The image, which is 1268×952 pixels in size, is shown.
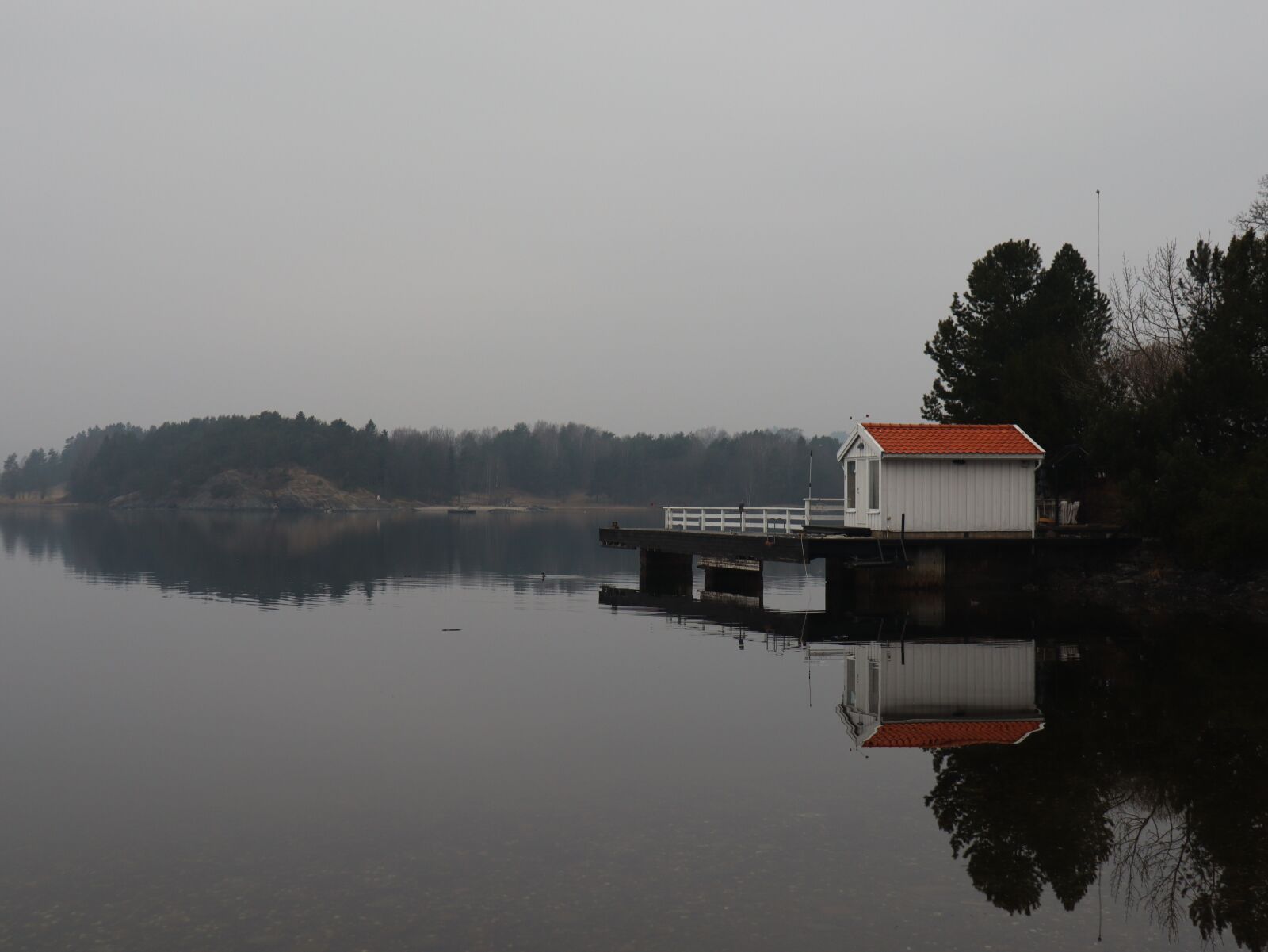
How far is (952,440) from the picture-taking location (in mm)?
35125

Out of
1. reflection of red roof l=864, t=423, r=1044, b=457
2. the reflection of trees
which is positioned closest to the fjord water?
the reflection of trees

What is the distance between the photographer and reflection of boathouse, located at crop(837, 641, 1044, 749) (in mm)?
16422

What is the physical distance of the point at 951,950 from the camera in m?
8.88

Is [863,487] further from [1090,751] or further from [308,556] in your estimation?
[308,556]

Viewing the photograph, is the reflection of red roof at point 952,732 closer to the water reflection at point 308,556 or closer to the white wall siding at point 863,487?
the white wall siding at point 863,487

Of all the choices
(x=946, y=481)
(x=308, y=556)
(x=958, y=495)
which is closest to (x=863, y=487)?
(x=946, y=481)

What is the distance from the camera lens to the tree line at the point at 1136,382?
31891 millimetres

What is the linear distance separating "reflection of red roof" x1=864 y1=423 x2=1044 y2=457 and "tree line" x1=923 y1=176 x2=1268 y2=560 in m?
2.42

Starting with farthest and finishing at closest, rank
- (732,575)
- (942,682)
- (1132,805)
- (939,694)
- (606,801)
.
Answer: (732,575) → (942,682) → (939,694) → (606,801) → (1132,805)

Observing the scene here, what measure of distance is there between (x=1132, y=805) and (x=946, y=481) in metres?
23.1

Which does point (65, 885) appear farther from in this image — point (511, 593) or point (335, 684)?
point (511, 593)

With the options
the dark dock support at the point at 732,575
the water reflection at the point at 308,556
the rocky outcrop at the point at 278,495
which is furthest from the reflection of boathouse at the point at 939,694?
the rocky outcrop at the point at 278,495

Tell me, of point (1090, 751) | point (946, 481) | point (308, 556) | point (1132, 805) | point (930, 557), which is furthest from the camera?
point (308, 556)

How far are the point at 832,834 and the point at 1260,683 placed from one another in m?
11.8
